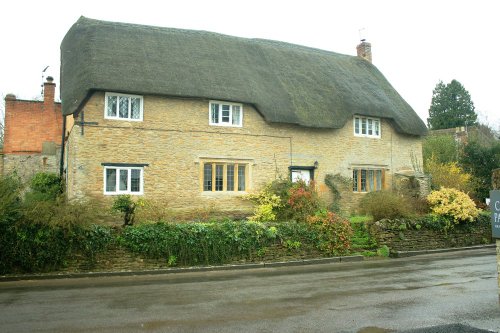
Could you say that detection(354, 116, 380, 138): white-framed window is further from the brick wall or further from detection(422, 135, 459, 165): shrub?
detection(422, 135, 459, 165): shrub

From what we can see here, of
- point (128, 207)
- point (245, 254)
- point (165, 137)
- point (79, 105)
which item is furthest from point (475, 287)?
point (79, 105)

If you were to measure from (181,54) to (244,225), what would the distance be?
32.8 feet

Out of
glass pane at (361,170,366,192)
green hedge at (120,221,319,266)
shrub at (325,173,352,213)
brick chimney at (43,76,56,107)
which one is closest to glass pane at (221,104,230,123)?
shrub at (325,173,352,213)

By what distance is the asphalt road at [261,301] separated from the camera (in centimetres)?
715

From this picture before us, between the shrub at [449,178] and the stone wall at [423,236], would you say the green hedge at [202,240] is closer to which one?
the stone wall at [423,236]

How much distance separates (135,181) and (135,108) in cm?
311

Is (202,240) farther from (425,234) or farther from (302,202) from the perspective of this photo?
(425,234)

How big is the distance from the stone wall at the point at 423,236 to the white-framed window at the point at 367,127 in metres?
7.30

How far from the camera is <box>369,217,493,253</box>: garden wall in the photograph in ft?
59.0

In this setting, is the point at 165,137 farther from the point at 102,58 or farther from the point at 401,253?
the point at 401,253

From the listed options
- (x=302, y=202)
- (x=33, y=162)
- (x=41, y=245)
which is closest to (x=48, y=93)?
(x=33, y=162)

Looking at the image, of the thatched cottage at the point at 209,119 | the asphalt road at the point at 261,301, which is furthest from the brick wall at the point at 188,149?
the asphalt road at the point at 261,301

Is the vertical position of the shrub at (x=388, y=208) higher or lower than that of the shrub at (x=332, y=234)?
higher

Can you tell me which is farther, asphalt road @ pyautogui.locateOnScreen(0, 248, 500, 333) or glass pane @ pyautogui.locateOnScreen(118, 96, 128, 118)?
glass pane @ pyautogui.locateOnScreen(118, 96, 128, 118)
